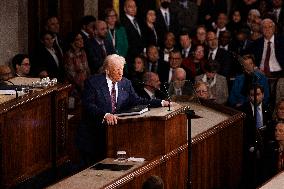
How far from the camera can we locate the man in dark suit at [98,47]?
10859 millimetres

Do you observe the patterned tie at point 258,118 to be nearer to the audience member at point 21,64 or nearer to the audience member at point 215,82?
the audience member at point 215,82

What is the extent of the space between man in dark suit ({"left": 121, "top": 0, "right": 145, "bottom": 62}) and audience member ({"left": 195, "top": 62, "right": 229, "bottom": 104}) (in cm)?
130

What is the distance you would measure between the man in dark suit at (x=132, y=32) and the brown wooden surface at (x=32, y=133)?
3.08 m

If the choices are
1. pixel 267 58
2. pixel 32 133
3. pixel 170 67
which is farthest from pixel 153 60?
pixel 32 133

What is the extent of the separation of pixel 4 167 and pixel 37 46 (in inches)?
128

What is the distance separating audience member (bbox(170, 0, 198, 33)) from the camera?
13234mm

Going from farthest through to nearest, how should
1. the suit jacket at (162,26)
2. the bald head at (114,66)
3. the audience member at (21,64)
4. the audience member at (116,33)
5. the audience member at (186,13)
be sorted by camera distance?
1. the audience member at (186,13)
2. the suit jacket at (162,26)
3. the audience member at (116,33)
4. the audience member at (21,64)
5. the bald head at (114,66)

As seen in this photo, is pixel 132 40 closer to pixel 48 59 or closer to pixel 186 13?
pixel 48 59

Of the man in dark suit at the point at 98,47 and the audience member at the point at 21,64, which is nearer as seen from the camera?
the audience member at the point at 21,64

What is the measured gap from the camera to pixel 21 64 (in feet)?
30.2

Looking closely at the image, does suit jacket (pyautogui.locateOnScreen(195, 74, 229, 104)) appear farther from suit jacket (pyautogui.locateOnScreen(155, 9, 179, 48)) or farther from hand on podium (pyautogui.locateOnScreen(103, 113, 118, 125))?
hand on podium (pyautogui.locateOnScreen(103, 113, 118, 125))

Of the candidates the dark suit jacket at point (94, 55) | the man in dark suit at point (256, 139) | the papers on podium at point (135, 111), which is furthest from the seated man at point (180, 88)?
the dark suit jacket at point (94, 55)

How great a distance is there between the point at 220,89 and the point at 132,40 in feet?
5.27

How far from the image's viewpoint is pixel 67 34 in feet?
37.8
